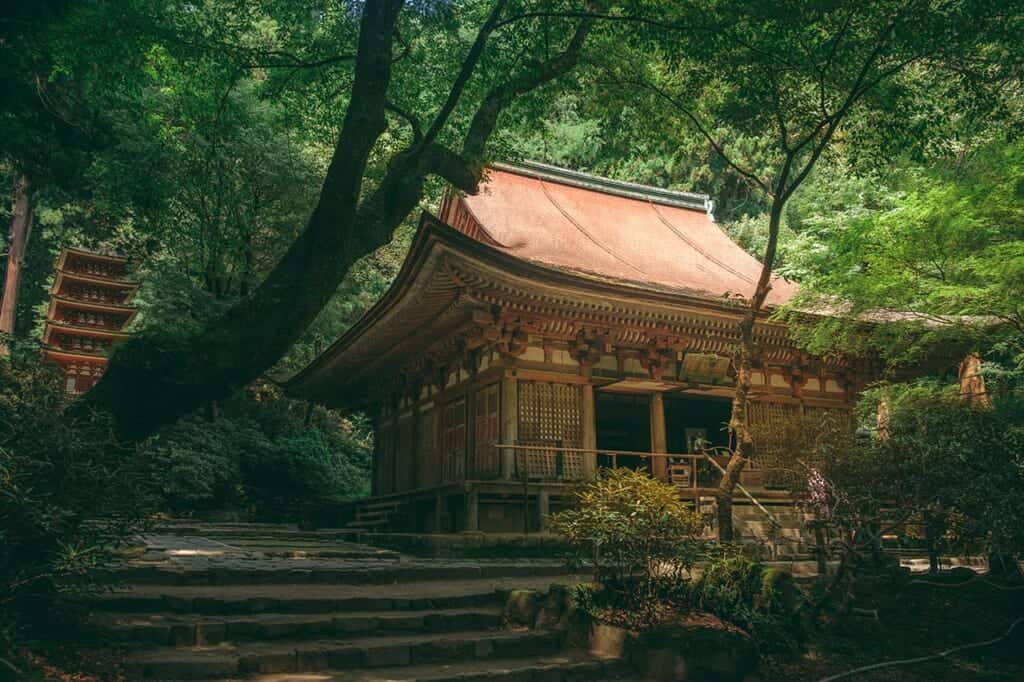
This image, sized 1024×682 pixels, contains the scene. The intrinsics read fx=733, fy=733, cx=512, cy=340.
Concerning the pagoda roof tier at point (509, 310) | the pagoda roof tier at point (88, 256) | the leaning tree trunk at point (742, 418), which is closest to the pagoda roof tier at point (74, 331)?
the pagoda roof tier at point (88, 256)

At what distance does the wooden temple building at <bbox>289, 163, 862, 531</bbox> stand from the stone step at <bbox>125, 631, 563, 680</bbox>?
218 inches

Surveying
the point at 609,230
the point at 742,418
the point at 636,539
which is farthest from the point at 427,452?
the point at 636,539

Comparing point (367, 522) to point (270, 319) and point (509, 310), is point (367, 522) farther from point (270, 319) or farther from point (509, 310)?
point (270, 319)

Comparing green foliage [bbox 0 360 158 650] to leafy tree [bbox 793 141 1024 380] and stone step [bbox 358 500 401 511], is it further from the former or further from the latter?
stone step [bbox 358 500 401 511]

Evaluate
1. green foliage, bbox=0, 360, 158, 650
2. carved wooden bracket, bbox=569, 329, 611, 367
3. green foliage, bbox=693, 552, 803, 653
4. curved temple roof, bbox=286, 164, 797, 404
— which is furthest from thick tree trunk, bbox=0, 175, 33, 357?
green foliage, bbox=693, 552, 803, 653

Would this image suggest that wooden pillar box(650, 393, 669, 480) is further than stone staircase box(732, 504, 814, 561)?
Yes

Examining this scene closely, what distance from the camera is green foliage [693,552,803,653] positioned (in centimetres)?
601

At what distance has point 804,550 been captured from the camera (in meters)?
11.1

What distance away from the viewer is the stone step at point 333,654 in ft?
14.6

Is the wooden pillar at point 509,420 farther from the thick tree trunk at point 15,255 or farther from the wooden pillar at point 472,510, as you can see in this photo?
the thick tree trunk at point 15,255

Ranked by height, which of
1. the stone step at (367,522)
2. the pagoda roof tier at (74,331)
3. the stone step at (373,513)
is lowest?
the stone step at (367,522)

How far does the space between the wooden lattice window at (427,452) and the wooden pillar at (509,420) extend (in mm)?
3309

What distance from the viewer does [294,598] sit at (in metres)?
5.91

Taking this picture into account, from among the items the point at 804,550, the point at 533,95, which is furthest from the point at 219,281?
the point at 804,550
